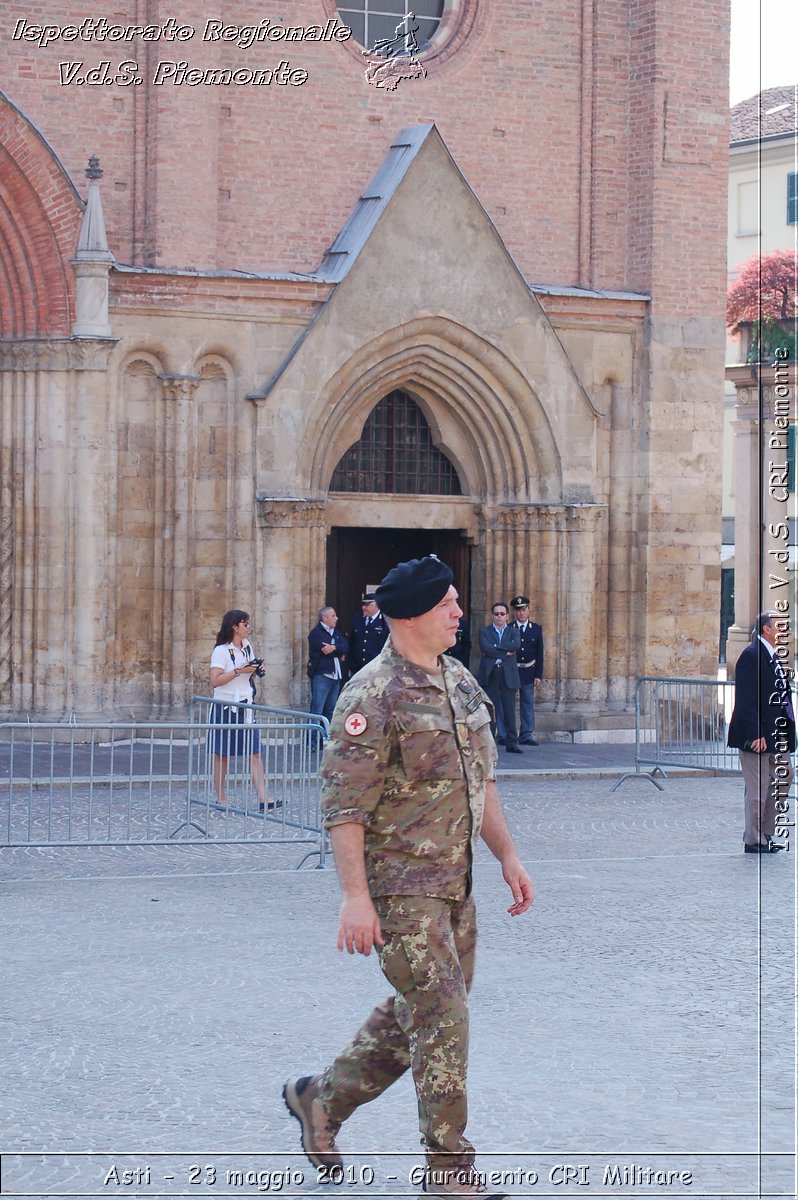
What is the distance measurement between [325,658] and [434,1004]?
13.6 metres

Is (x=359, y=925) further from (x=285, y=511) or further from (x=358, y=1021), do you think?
(x=285, y=511)

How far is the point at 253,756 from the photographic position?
13.5m

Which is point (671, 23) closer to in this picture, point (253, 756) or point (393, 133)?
point (393, 133)

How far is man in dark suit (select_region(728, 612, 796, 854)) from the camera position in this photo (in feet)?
42.7

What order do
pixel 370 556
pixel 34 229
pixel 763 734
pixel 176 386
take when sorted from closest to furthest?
pixel 763 734, pixel 34 229, pixel 176 386, pixel 370 556

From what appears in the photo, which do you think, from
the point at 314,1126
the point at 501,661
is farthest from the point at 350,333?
the point at 314,1126

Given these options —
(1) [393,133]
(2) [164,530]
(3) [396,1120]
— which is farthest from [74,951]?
(1) [393,133]

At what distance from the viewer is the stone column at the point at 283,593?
779 inches

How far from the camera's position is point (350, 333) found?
789 inches

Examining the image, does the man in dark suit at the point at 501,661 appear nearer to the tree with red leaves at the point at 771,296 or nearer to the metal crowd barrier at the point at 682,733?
the metal crowd barrier at the point at 682,733

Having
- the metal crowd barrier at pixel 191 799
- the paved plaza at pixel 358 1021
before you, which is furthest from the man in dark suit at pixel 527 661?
the paved plaza at pixel 358 1021

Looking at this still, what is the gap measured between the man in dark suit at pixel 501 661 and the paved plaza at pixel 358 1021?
7292mm

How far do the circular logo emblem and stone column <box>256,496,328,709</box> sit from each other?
14.0m

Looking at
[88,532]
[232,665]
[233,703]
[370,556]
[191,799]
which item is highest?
[88,532]
